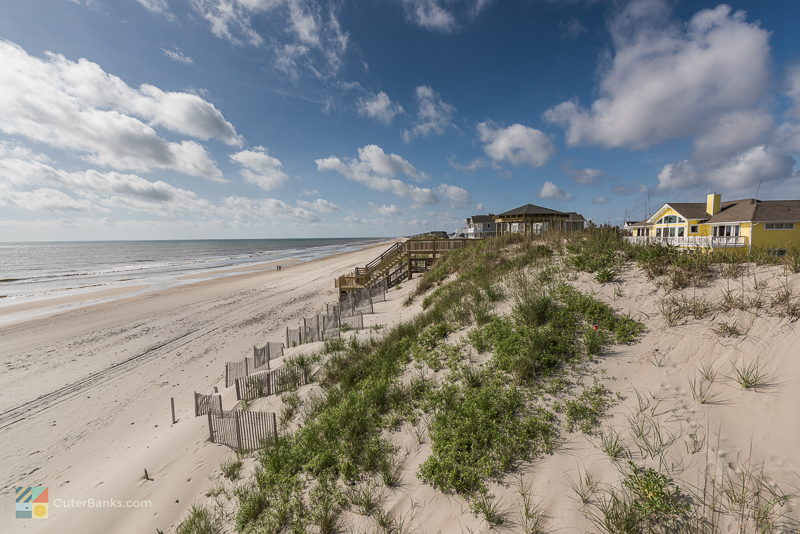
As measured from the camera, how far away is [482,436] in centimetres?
422

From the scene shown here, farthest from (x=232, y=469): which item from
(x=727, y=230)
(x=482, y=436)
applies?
(x=727, y=230)

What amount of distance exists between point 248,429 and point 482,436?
15.9ft

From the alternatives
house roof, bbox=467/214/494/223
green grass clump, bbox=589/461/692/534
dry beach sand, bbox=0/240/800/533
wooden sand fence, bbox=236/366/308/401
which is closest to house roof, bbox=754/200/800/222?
dry beach sand, bbox=0/240/800/533

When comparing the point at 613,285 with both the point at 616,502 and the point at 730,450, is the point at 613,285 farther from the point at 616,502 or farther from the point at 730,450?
the point at 616,502

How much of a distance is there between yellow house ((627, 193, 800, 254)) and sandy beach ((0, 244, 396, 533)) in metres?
23.9

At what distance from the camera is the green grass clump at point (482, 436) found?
3861 mm

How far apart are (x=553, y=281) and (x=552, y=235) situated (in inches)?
178

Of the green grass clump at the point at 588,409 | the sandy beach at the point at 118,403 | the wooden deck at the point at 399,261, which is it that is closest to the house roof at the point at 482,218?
the wooden deck at the point at 399,261

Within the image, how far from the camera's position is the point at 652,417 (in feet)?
13.3

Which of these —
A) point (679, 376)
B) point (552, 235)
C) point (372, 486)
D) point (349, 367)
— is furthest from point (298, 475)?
point (552, 235)

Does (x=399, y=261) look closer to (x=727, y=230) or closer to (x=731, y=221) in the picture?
(x=731, y=221)

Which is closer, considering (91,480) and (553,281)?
(91,480)

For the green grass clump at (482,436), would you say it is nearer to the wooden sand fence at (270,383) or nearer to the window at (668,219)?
the wooden sand fence at (270,383)

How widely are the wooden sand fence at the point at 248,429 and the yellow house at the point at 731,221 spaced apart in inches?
861
